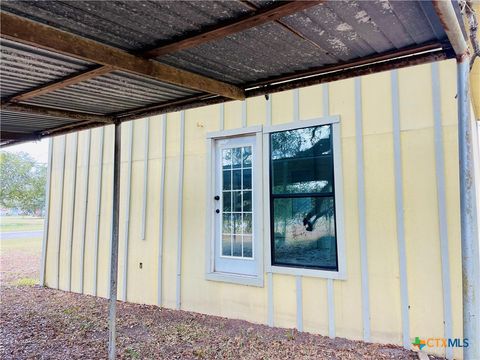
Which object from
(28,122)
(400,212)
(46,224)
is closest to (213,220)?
(400,212)

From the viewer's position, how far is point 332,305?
11.6ft

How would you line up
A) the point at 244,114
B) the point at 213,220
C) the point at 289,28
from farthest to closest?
the point at 213,220 < the point at 244,114 < the point at 289,28

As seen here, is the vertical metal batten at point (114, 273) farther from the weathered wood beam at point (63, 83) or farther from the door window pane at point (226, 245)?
the door window pane at point (226, 245)

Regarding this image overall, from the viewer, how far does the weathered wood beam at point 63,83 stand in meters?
2.05

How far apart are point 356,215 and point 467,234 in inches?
72.9

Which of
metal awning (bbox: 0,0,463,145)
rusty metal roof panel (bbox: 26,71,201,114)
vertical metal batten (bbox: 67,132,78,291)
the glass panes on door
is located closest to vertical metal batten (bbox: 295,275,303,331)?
the glass panes on door

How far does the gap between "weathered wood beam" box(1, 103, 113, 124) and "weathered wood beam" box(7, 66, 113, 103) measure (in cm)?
Result: 8

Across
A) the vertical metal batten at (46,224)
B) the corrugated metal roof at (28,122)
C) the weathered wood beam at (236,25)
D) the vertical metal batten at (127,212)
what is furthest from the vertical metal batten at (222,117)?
the vertical metal batten at (46,224)

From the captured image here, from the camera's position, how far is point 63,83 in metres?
2.28

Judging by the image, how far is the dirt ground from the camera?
3174mm

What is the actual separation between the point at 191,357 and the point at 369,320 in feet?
5.69

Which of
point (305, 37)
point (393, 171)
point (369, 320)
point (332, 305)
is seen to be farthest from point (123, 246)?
point (305, 37)

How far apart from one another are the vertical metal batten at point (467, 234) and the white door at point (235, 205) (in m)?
2.58

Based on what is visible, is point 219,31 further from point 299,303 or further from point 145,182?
point 145,182
